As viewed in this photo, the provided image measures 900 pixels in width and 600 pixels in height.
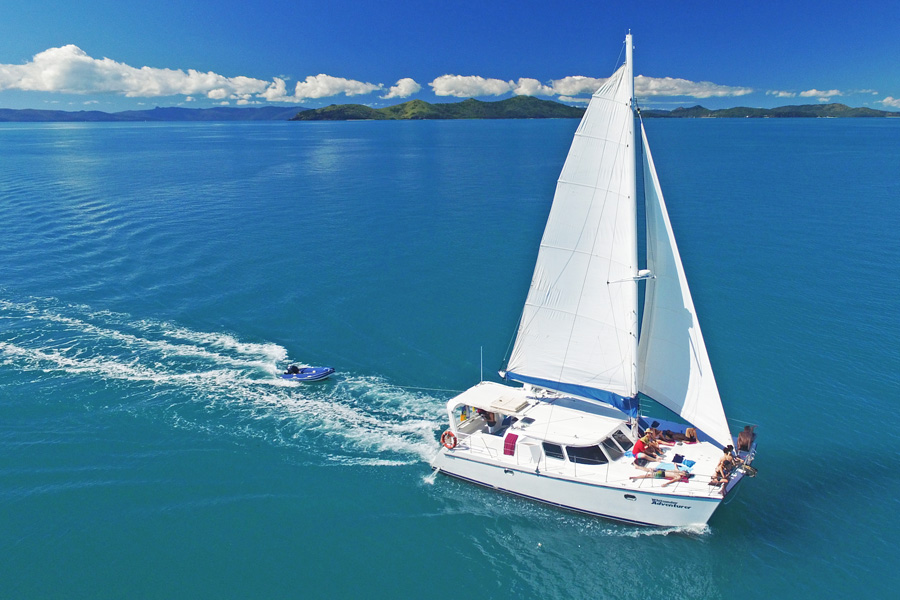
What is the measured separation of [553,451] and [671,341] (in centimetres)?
810

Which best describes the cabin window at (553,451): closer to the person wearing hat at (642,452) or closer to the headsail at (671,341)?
the person wearing hat at (642,452)

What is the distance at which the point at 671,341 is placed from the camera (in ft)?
92.6

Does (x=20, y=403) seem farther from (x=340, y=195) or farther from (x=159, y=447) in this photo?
(x=340, y=195)

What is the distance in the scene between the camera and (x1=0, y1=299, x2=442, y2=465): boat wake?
3325cm

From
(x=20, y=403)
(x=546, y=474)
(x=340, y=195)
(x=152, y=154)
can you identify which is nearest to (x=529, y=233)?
(x=340, y=195)

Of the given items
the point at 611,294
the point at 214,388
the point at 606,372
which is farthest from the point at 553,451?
the point at 214,388

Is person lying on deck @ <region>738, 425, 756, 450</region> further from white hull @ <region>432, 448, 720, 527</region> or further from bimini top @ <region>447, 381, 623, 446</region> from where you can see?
bimini top @ <region>447, 381, 623, 446</region>

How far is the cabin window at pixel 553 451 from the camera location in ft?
91.9

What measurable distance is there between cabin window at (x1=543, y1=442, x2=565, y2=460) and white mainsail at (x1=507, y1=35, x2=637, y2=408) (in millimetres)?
3326

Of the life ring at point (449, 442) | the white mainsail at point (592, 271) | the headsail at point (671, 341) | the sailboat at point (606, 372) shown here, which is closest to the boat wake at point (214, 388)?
the life ring at point (449, 442)

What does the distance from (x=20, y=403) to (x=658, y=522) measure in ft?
126

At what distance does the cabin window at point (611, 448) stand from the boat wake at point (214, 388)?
1002 cm

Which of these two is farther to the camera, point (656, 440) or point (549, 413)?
point (549, 413)

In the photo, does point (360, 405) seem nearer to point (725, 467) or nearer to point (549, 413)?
point (549, 413)
